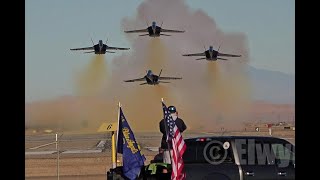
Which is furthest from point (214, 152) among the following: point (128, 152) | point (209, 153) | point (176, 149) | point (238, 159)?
point (128, 152)

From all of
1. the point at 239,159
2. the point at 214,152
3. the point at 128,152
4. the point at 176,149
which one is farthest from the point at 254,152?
the point at 128,152

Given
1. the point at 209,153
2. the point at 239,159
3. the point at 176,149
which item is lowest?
the point at 239,159

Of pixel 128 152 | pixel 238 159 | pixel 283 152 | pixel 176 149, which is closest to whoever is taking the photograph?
pixel 176 149

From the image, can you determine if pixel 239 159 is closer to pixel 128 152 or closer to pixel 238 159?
pixel 238 159

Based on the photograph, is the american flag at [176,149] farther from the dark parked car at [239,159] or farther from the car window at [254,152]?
the car window at [254,152]

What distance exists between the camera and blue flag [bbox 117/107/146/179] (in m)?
12.7

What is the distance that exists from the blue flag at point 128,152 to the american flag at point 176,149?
713 mm

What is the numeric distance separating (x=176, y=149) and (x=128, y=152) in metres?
1.37

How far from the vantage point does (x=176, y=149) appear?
12.0 m

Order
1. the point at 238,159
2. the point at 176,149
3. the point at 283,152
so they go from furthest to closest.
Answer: the point at 283,152 < the point at 238,159 < the point at 176,149

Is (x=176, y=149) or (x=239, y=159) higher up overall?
(x=176, y=149)

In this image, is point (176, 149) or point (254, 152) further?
point (254, 152)

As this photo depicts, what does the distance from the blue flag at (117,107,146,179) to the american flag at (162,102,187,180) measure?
0.71 metres
